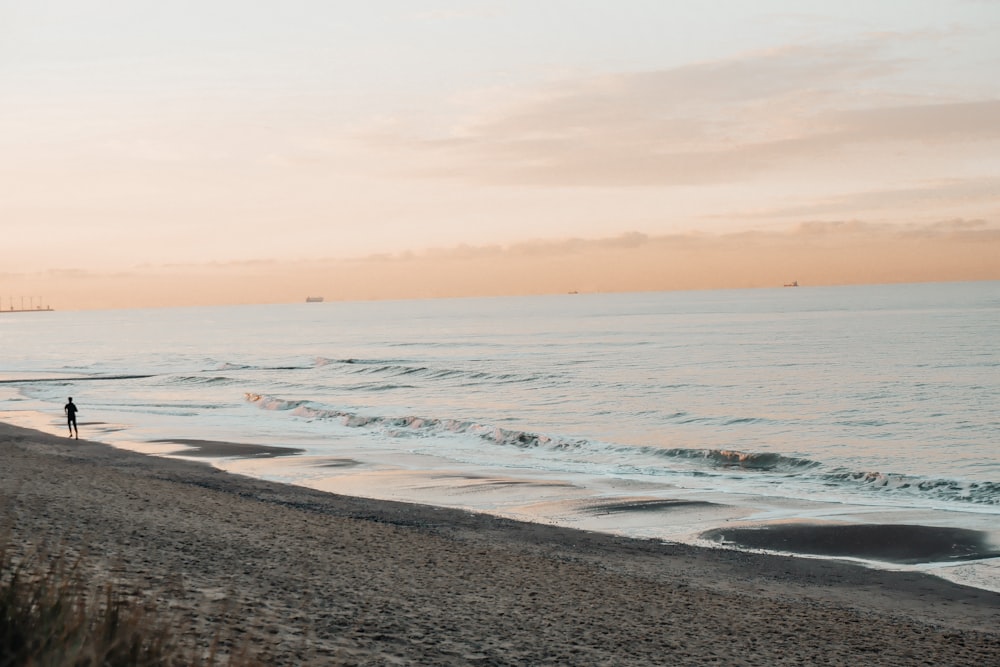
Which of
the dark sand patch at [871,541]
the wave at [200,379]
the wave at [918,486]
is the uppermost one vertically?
the wave at [200,379]

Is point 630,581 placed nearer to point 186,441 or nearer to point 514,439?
point 514,439

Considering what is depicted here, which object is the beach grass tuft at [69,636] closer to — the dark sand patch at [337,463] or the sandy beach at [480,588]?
the sandy beach at [480,588]

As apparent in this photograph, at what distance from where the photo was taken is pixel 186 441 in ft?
109

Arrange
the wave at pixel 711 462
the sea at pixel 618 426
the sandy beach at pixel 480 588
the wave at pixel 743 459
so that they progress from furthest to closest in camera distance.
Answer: the wave at pixel 743 459, the wave at pixel 711 462, the sea at pixel 618 426, the sandy beach at pixel 480 588

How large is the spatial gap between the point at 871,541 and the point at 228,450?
824 inches

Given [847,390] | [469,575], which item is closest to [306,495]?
[469,575]

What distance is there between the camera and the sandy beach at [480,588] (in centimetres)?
952

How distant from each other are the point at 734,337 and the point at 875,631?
83.8 metres

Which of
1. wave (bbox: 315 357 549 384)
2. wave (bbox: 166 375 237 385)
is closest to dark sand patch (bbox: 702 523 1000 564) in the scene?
wave (bbox: 315 357 549 384)

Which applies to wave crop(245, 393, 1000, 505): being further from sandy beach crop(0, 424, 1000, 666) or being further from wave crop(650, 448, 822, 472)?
sandy beach crop(0, 424, 1000, 666)

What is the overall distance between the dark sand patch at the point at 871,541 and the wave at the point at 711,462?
14.8 feet

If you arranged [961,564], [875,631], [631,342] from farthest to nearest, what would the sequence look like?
[631,342], [961,564], [875,631]

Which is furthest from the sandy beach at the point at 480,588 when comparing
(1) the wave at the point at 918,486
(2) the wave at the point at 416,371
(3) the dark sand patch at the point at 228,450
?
(2) the wave at the point at 416,371

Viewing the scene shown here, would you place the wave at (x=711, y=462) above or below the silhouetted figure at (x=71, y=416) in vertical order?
below
